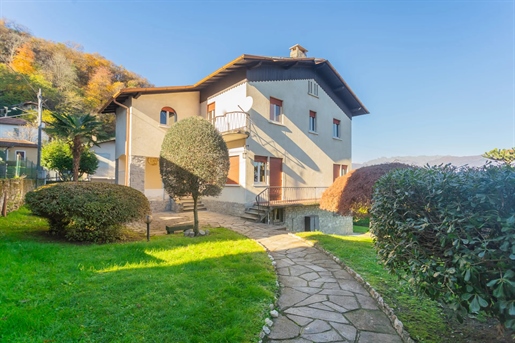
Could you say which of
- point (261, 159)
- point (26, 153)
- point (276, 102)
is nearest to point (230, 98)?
point (276, 102)

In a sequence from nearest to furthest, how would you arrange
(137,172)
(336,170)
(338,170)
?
(137,172) < (336,170) < (338,170)

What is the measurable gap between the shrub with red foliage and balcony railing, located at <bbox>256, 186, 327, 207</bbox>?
4203 millimetres

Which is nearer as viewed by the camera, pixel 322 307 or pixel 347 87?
pixel 322 307

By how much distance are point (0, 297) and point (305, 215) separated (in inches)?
486

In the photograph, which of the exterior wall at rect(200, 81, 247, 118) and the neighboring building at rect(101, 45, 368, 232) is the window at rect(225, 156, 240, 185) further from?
the exterior wall at rect(200, 81, 247, 118)

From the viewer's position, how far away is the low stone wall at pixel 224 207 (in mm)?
11680

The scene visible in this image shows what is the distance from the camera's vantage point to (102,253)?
5223 mm

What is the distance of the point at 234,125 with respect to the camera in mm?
11938

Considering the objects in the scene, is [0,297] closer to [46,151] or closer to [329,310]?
[329,310]

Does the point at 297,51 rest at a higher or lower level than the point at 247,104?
higher

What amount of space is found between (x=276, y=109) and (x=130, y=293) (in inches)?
457

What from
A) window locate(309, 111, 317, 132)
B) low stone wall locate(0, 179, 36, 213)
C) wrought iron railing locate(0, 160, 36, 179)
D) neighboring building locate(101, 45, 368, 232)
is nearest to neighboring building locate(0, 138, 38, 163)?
wrought iron railing locate(0, 160, 36, 179)

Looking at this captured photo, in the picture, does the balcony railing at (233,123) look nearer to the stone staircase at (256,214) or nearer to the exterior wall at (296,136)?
the exterior wall at (296,136)

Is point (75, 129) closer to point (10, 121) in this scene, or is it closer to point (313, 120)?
point (313, 120)
